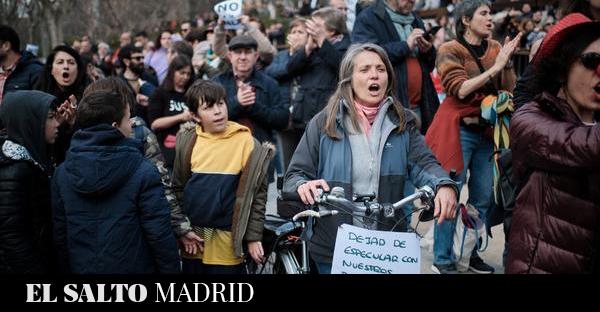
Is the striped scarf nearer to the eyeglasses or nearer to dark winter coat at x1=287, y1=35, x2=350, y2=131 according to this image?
dark winter coat at x1=287, y1=35, x2=350, y2=131

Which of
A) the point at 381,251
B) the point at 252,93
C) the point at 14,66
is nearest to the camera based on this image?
the point at 381,251

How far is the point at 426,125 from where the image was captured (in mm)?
6309

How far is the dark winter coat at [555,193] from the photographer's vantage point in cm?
251

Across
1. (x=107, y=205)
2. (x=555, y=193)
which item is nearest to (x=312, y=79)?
(x=107, y=205)

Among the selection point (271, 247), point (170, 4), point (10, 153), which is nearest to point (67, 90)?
point (10, 153)

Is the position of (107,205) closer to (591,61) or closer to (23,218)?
(23,218)

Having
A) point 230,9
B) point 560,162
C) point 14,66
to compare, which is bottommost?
point 560,162

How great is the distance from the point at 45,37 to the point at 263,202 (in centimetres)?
2764

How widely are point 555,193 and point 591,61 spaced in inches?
21.0

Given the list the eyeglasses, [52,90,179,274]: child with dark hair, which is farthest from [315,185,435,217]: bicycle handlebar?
[52,90,179,274]: child with dark hair

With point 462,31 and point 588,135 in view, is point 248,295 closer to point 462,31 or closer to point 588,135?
point 588,135

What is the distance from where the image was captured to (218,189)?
422cm

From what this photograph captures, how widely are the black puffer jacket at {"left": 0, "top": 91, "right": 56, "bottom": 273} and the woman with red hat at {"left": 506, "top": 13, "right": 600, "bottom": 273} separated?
2386mm

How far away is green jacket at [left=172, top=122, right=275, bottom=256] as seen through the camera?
13.9ft
